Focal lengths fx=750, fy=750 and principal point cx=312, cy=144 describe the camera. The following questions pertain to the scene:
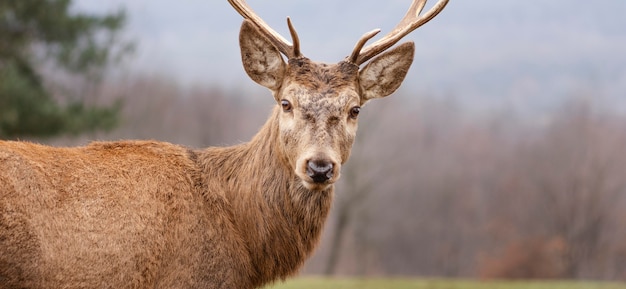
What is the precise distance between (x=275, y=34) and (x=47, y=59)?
65.7 ft

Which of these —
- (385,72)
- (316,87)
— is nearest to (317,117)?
(316,87)

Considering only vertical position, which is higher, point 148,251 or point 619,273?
point 148,251

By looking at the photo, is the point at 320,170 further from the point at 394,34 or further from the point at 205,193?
the point at 394,34

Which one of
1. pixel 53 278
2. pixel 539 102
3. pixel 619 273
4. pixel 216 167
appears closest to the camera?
pixel 53 278

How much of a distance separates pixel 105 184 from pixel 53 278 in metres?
0.94

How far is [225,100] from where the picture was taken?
49188 millimetres

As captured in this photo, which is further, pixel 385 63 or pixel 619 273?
pixel 619 273

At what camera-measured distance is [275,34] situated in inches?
308

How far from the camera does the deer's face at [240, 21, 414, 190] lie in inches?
264

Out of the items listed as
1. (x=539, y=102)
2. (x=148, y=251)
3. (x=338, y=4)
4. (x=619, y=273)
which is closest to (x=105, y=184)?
(x=148, y=251)

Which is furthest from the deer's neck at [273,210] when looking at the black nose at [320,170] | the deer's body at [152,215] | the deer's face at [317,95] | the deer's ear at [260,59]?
the black nose at [320,170]

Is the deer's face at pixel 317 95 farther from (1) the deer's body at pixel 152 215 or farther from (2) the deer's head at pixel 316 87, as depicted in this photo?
(1) the deer's body at pixel 152 215

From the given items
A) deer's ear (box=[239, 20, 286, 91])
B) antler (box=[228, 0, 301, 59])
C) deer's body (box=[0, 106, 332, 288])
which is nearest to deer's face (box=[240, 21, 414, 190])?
Result: deer's ear (box=[239, 20, 286, 91])

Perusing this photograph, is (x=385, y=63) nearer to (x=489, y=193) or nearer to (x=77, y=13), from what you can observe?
(x=77, y=13)
